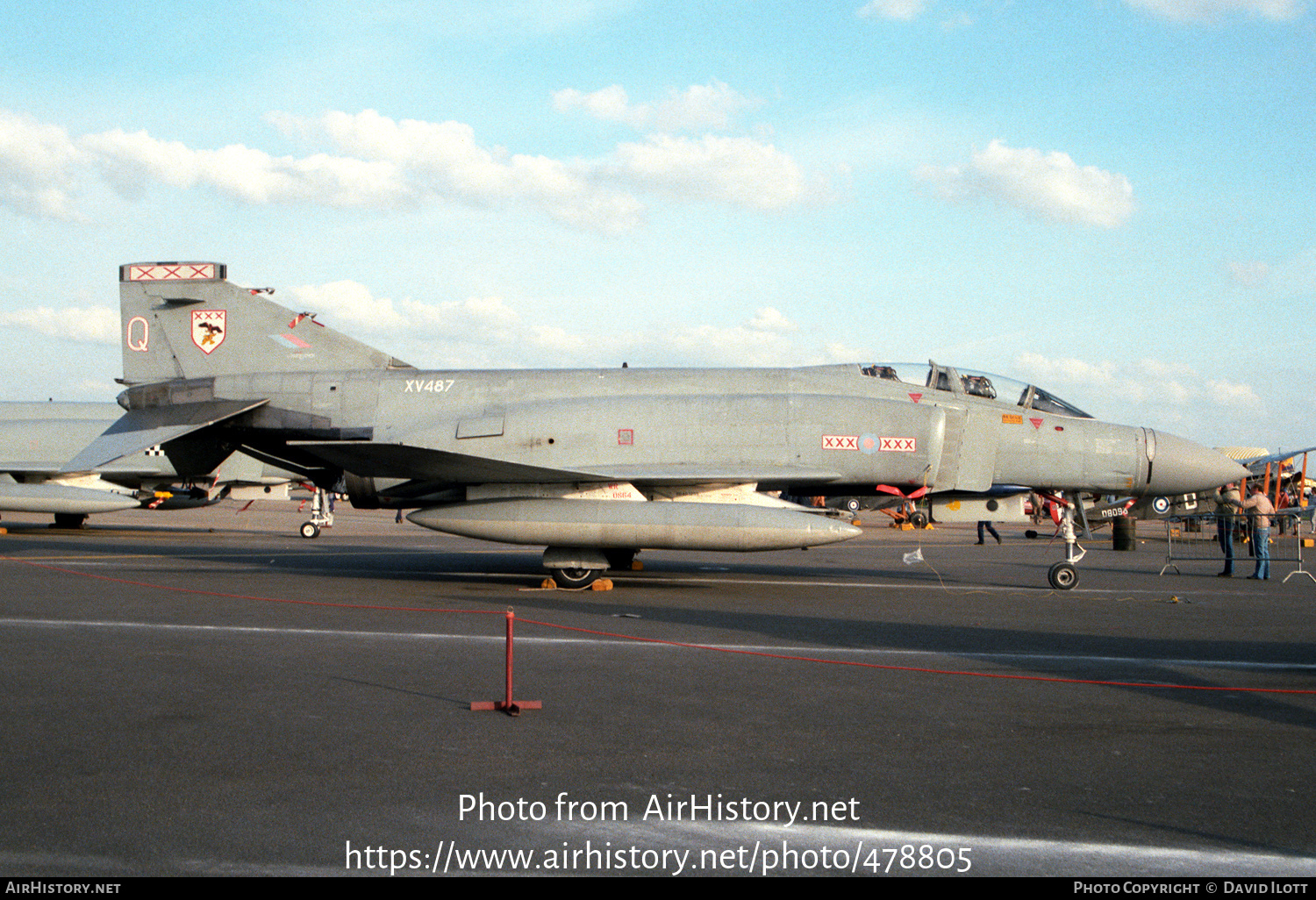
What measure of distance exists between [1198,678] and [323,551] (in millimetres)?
17537

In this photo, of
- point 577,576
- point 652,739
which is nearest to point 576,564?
point 577,576

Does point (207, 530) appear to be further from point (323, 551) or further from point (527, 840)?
point (527, 840)

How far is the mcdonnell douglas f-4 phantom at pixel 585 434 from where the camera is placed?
12836 millimetres

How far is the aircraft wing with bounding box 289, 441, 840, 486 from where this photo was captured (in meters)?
12.7

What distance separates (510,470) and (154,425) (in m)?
5.72

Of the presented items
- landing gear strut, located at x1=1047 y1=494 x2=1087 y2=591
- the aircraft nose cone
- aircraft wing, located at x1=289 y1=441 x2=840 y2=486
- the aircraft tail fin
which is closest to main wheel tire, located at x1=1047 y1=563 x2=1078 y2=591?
landing gear strut, located at x1=1047 y1=494 x2=1087 y2=591

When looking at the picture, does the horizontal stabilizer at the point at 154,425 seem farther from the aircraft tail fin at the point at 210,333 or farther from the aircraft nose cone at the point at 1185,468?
the aircraft nose cone at the point at 1185,468

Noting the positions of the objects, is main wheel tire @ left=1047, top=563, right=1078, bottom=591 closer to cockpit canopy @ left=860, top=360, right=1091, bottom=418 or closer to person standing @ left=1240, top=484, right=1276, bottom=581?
cockpit canopy @ left=860, top=360, right=1091, bottom=418

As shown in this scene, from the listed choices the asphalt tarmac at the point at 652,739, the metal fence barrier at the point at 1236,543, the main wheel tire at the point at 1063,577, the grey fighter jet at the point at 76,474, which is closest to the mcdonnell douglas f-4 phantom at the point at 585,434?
the main wheel tire at the point at 1063,577

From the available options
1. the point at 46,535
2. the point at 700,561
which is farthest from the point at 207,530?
the point at 700,561

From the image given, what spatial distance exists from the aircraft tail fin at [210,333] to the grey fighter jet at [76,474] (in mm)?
8312

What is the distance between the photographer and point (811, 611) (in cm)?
1092

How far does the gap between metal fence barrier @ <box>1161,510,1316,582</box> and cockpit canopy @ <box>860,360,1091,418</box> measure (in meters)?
3.87

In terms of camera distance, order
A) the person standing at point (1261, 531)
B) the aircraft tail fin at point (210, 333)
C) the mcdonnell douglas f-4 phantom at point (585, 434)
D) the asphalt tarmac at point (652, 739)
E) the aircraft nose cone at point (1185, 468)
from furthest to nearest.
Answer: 1. the person standing at point (1261, 531)
2. the aircraft tail fin at point (210, 333)
3. the aircraft nose cone at point (1185, 468)
4. the mcdonnell douglas f-4 phantom at point (585, 434)
5. the asphalt tarmac at point (652, 739)
